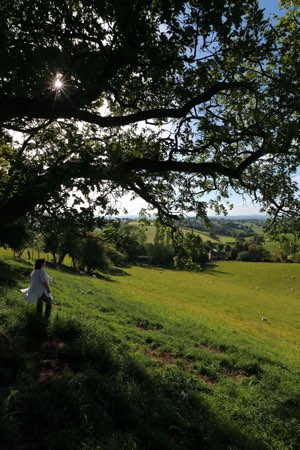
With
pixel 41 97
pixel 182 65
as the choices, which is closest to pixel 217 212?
pixel 182 65

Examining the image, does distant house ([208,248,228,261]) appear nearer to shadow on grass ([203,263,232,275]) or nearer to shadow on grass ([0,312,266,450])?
shadow on grass ([203,263,232,275])

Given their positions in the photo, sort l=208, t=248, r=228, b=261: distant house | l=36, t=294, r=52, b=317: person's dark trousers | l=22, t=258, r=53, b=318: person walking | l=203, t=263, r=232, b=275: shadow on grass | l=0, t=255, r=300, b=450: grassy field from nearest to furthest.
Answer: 1. l=0, t=255, r=300, b=450: grassy field
2. l=36, t=294, r=52, b=317: person's dark trousers
3. l=22, t=258, r=53, b=318: person walking
4. l=203, t=263, r=232, b=275: shadow on grass
5. l=208, t=248, r=228, b=261: distant house

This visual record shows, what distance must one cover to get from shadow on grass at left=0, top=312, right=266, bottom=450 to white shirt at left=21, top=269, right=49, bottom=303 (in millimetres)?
1409

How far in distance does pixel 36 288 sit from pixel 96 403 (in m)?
5.96

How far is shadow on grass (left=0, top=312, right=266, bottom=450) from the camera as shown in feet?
16.5

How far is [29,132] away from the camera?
10148 millimetres

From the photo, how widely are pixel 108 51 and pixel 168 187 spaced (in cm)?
613

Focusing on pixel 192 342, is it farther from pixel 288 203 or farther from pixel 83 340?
pixel 288 203

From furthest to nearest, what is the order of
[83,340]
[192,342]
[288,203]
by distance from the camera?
[192,342] → [288,203] → [83,340]

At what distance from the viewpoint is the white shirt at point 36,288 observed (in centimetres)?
1077

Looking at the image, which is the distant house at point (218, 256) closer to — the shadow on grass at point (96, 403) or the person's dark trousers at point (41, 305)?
the person's dark trousers at point (41, 305)

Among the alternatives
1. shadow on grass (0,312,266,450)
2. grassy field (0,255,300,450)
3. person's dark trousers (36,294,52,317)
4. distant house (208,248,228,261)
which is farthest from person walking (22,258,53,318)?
distant house (208,248,228,261)

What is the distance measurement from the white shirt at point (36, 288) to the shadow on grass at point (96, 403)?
1409mm

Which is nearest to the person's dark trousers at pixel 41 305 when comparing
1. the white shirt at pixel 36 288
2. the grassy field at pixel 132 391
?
the white shirt at pixel 36 288
